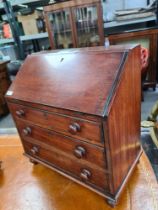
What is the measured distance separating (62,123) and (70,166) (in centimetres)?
29

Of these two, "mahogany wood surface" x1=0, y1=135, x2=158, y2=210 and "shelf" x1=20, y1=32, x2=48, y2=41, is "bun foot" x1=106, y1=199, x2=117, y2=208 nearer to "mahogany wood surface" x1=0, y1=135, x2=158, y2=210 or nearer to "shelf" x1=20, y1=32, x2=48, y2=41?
"mahogany wood surface" x1=0, y1=135, x2=158, y2=210

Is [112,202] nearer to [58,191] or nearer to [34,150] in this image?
[58,191]

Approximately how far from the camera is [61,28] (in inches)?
114

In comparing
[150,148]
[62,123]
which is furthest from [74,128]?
[150,148]

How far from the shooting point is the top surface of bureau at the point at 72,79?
738 mm

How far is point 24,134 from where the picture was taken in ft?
3.75

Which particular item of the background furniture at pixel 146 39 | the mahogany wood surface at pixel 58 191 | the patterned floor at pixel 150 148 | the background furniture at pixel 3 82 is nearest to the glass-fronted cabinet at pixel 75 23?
the background furniture at pixel 146 39

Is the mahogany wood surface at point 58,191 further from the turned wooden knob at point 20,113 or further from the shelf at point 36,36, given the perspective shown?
the shelf at point 36,36

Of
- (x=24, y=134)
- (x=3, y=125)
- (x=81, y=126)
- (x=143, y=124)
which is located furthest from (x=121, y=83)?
(x=3, y=125)

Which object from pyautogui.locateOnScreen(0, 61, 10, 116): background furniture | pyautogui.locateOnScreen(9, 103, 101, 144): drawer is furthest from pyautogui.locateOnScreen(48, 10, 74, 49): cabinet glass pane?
pyautogui.locateOnScreen(9, 103, 101, 144): drawer

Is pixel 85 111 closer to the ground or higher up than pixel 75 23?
closer to the ground

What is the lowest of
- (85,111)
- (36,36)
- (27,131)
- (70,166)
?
(70,166)

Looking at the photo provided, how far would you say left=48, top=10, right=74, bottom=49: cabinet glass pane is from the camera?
2762mm

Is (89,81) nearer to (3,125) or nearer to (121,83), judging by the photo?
(121,83)
